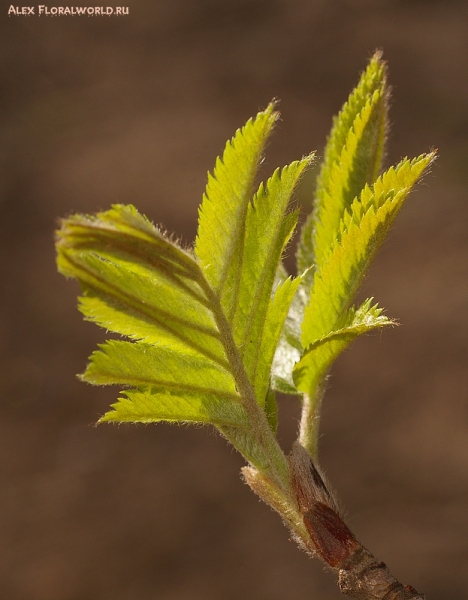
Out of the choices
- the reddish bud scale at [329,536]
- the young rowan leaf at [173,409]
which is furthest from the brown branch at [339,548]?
the young rowan leaf at [173,409]

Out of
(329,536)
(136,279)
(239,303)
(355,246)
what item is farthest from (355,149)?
(329,536)

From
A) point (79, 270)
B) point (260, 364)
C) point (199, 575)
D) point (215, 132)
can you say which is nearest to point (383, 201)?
point (260, 364)

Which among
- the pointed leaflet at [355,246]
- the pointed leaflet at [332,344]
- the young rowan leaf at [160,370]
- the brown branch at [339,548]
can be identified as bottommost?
the brown branch at [339,548]

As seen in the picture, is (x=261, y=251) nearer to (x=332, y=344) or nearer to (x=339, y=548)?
(x=332, y=344)

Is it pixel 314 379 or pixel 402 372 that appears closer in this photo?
pixel 314 379

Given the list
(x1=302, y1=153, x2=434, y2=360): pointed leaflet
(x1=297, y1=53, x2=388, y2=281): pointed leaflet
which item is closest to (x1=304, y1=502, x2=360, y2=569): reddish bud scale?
(x1=302, y1=153, x2=434, y2=360): pointed leaflet

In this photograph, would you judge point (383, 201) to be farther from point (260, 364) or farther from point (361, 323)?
point (260, 364)

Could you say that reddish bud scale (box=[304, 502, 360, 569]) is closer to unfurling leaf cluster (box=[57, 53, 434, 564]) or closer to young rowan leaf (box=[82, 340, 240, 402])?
unfurling leaf cluster (box=[57, 53, 434, 564])

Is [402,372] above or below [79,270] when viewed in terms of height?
above

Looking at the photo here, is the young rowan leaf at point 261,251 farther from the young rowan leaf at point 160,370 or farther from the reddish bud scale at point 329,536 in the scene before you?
the reddish bud scale at point 329,536
